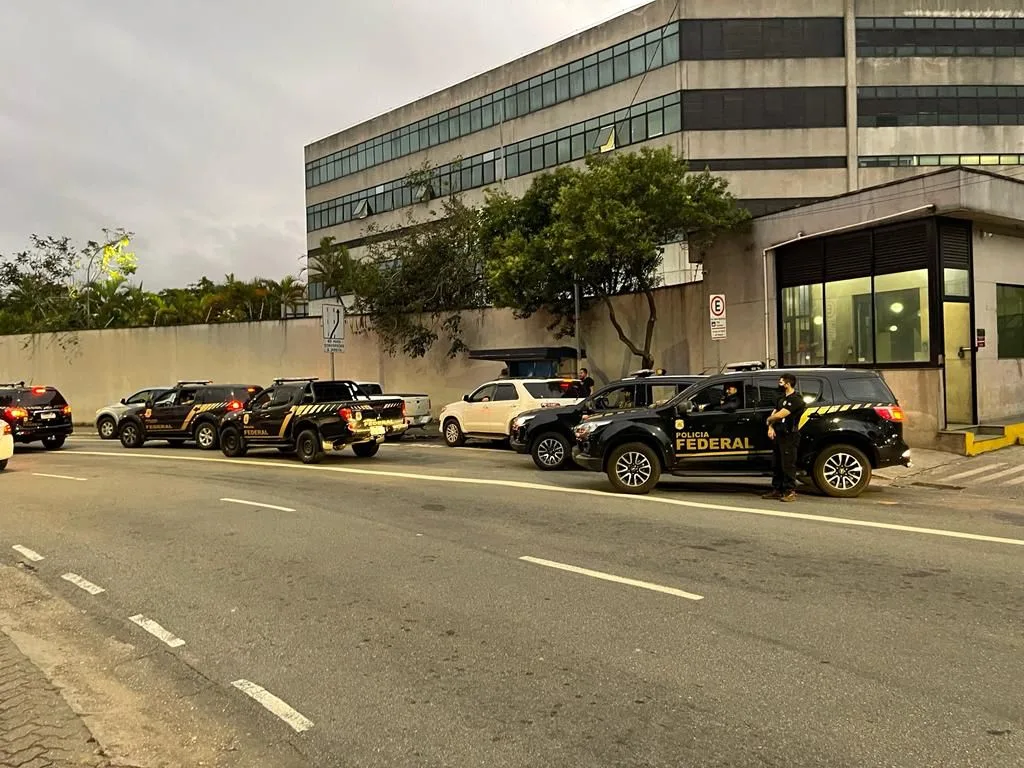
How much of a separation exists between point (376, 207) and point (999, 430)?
140ft

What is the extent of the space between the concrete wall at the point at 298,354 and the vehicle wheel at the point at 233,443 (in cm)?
1066

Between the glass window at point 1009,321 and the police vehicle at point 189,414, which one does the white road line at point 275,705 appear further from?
the glass window at point 1009,321

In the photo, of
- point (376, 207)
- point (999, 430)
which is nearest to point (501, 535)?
point (999, 430)

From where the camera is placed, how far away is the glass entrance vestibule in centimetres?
1641

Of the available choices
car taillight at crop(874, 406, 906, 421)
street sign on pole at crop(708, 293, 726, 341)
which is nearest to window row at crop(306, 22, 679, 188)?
street sign on pole at crop(708, 293, 726, 341)

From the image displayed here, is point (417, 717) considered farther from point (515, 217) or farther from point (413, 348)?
point (413, 348)

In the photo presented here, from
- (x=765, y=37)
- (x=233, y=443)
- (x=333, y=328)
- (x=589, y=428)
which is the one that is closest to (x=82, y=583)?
(x=589, y=428)

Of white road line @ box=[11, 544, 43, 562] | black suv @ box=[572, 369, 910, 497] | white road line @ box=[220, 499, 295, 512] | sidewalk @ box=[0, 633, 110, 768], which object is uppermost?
black suv @ box=[572, 369, 910, 497]

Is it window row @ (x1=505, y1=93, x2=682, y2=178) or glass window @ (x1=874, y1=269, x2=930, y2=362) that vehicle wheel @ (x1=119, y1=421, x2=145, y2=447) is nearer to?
glass window @ (x1=874, y1=269, x2=930, y2=362)

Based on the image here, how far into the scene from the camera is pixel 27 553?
8234 millimetres

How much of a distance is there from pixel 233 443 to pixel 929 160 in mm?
34248

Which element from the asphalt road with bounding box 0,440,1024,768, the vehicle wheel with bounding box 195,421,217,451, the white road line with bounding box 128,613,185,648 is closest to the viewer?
the asphalt road with bounding box 0,440,1024,768

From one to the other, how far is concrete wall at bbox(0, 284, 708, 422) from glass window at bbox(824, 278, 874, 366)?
11.6ft

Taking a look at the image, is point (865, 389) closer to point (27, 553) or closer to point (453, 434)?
point (27, 553)
